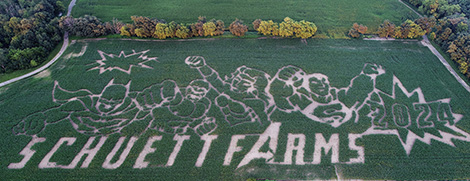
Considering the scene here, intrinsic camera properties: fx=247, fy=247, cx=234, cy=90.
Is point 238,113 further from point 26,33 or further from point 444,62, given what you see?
point 26,33

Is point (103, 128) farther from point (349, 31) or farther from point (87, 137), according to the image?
point (349, 31)

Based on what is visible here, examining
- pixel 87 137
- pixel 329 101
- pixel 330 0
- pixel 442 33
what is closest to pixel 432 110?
pixel 329 101

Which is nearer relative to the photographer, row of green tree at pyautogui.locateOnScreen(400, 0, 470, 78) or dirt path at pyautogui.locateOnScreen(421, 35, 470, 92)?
dirt path at pyautogui.locateOnScreen(421, 35, 470, 92)

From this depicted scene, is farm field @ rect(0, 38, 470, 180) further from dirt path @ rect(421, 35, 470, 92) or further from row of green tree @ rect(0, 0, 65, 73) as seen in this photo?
row of green tree @ rect(0, 0, 65, 73)

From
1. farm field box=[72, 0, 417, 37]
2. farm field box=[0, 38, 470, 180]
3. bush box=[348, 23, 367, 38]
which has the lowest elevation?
farm field box=[0, 38, 470, 180]

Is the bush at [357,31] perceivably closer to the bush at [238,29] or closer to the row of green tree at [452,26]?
the row of green tree at [452,26]

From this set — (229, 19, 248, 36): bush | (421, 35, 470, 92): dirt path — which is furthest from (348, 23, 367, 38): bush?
(229, 19, 248, 36): bush
